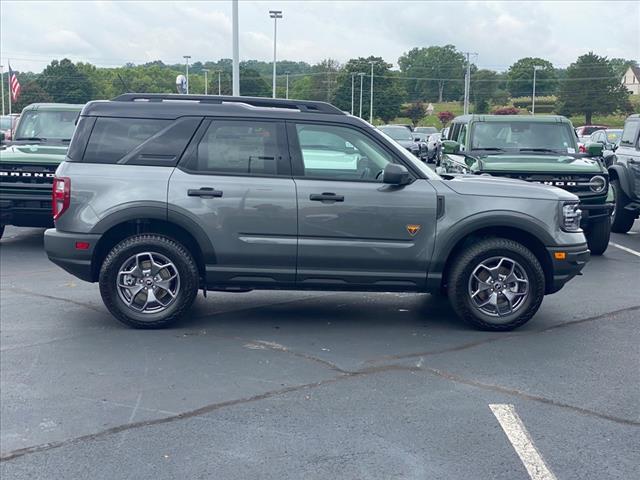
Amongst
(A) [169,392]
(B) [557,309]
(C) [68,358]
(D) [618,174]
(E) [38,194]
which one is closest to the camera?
(A) [169,392]

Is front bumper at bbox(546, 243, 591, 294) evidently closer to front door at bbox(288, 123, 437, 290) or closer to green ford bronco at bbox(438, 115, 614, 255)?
front door at bbox(288, 123, 437, 290)

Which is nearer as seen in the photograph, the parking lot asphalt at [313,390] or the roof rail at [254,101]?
the parking lot asphalt at [313,390]

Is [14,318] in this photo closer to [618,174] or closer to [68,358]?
[68,358]

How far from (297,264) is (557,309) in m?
2.75

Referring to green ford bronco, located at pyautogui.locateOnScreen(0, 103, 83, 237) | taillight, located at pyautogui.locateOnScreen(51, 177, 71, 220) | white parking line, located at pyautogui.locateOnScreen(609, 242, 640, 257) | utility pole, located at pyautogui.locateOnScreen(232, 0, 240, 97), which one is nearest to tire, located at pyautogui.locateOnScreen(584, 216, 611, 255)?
white parking line, located at pyautogui.locateOnScreen(609, 242, 640, 257)

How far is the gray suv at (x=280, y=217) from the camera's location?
7.29 metres

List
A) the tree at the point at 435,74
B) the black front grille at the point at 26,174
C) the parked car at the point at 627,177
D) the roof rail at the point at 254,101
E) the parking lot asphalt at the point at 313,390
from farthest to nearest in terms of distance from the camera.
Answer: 1. the tree at the point at 435,74
2. the parked car at the point at 627,177
3. the black front grille at the point at 26,174
4. the roof rail at the point at 254,101
5. the parking lot asphalt at the point at 313,390

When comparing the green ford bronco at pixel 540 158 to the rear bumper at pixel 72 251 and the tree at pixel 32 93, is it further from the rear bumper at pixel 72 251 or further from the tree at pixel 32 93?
the tree at pixel 32 93

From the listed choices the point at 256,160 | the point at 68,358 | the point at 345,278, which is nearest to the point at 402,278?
the point at 345,278

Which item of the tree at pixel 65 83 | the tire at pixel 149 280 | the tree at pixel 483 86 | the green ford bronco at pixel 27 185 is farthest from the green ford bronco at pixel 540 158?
the tree at pixel 483 86

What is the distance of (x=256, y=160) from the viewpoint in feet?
24.3

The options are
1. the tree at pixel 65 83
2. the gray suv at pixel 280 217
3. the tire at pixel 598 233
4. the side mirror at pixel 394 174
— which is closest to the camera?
the side mirror at pixel 394 174

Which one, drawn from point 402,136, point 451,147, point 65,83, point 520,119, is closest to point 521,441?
point 451,147

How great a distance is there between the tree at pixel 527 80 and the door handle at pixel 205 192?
327 feet
